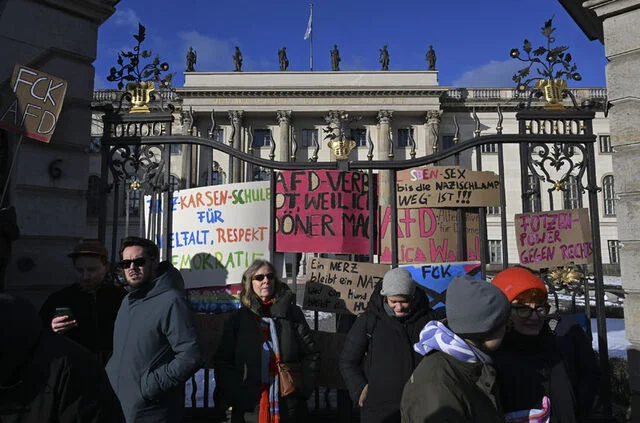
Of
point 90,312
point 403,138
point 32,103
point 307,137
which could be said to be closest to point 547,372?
point 90,312

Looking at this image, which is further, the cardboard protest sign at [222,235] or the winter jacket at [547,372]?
the cardboard protest sign at [222,235]

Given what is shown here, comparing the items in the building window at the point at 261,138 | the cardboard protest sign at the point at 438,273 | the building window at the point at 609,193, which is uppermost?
the building window at the point at 261,138

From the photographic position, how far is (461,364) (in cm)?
176

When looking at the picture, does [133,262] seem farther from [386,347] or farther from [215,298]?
[215,298]

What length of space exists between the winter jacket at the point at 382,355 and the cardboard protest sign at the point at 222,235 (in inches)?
64.2

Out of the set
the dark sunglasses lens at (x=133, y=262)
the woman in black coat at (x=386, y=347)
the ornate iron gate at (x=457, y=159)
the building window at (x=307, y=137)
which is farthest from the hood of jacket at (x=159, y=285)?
the building window at (x=307, y=137)

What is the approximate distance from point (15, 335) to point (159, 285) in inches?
61.2

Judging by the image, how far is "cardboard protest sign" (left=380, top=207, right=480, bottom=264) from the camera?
4574 mm

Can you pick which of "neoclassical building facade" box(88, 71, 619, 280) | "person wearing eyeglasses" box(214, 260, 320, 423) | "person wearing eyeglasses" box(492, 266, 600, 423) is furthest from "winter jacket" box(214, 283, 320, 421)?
"neoclassical building facade" box(88, 71, 619, 280)

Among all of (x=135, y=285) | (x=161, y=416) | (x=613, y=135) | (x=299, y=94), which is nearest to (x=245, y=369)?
(x=161, y=416)

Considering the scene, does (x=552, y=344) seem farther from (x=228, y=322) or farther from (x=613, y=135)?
(x=613, y=135)

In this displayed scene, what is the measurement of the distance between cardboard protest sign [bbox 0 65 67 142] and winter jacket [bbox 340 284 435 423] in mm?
3046

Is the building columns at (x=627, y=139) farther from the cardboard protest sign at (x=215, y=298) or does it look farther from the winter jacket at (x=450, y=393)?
the cardboard protest sign at (x=215, y=298)

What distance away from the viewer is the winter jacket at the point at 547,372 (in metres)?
2.06
